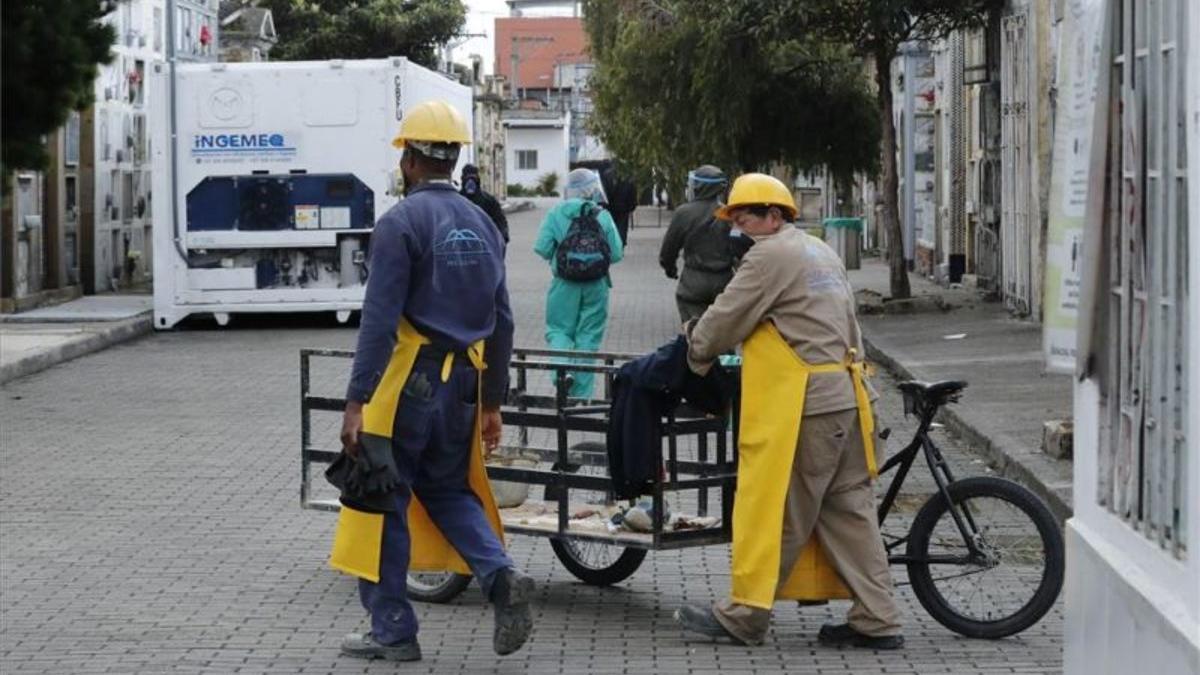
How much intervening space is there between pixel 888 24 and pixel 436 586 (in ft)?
58.5

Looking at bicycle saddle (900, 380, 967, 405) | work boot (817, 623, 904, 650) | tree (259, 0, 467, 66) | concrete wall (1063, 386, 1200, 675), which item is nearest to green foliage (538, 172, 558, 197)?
tree (259, 0, 467, 66)

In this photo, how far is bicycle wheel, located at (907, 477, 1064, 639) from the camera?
884 centimetres

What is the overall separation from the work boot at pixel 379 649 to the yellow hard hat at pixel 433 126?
1780 mm

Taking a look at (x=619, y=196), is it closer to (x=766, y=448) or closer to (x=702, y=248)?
(x=702, y=248)

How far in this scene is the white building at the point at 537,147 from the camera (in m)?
132

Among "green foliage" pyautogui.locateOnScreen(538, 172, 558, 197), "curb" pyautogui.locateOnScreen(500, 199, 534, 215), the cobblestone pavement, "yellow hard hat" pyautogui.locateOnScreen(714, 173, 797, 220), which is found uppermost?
"green foliage" pyautogui.locateOnScreen(538, 172, 558, 197)

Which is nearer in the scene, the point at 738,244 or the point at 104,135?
the point at 738,244

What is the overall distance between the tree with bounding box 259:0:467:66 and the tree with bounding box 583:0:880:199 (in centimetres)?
Result: 2350

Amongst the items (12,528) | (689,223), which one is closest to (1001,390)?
(689,223)

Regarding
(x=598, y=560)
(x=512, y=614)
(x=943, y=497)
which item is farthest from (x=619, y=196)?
(x=512, y=614)

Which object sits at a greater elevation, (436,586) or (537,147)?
(537,147)

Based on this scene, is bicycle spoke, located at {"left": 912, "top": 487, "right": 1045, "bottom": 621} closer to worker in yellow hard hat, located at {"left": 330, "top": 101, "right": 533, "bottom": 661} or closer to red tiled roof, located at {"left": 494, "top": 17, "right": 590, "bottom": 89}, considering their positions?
worker in yellow hard hat, located at {"left": 330, "top": 101, "right": 533, "bottom": 661}

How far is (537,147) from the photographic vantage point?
442 feet

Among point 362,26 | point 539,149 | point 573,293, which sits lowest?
point 573,293
